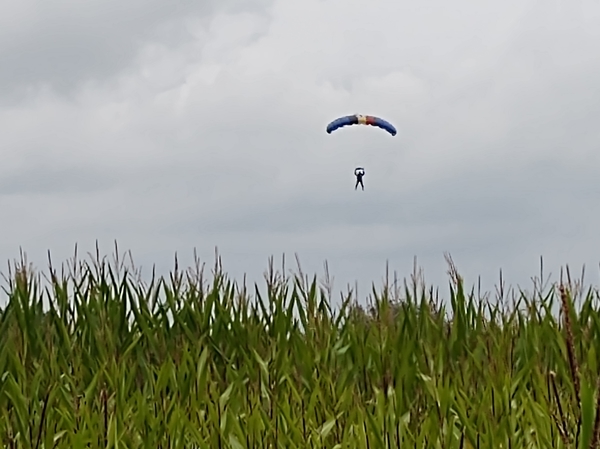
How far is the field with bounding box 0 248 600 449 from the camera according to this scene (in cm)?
475

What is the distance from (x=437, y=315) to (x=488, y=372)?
5.22 ft

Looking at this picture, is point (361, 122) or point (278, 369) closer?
point (278, 369)

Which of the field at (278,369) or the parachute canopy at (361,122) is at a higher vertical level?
the parachute canopy at (361,122)

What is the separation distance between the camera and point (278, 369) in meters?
6.39

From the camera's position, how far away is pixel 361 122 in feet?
75.7

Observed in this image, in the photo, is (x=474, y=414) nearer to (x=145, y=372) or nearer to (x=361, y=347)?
(x=361, y=347)

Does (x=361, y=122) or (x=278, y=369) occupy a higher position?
(x=361, y=122)

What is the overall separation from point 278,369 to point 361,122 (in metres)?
17.2

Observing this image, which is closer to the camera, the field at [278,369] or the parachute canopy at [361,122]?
the field at [278,369]

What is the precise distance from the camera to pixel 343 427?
505cm

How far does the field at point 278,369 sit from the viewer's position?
475cm

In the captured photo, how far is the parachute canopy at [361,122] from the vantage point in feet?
73.2

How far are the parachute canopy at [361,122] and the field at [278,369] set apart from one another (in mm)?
14954

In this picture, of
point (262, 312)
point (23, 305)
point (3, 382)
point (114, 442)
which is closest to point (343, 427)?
point (114, 442)
